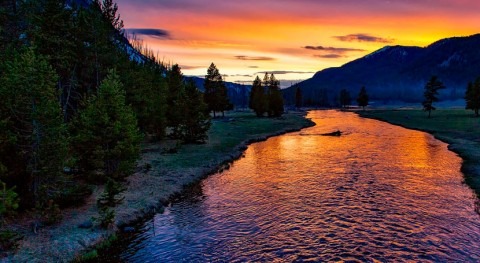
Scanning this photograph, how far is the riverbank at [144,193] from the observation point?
19297mm

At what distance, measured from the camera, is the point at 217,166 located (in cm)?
4381

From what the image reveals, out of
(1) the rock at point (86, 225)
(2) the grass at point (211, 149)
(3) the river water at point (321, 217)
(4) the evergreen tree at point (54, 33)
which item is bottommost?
(3) the river water at point (321, 217)

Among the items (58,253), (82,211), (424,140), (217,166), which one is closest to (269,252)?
(58,253)

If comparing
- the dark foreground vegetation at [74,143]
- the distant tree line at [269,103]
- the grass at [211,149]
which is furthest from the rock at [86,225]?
the distant tree line at [269,103]

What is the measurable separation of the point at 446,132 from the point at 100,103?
2778 inches

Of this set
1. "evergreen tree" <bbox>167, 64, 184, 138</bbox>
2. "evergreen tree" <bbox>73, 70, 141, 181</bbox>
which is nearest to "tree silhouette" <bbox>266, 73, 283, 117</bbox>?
"evergreen tree" <bbox>167, 64, 184, 138</bbox>

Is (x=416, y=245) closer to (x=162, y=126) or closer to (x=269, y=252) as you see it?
(x=269, y=252)

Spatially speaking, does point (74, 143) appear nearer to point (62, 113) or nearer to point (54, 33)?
point (62, 113)

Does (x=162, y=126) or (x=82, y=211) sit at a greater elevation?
(x=162, y=126)

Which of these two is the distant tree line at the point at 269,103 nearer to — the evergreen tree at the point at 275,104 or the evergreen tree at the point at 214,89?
the evergreen tree at the point at 275,104

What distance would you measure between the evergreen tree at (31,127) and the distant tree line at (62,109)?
0.05 m

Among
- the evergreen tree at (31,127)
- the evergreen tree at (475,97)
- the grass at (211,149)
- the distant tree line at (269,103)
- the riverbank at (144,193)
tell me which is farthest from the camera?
the distant tree line at (269,103)

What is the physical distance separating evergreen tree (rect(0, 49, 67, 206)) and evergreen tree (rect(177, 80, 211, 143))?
37361mm

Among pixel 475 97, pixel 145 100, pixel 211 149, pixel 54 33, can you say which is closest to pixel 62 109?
pixel 54 33
